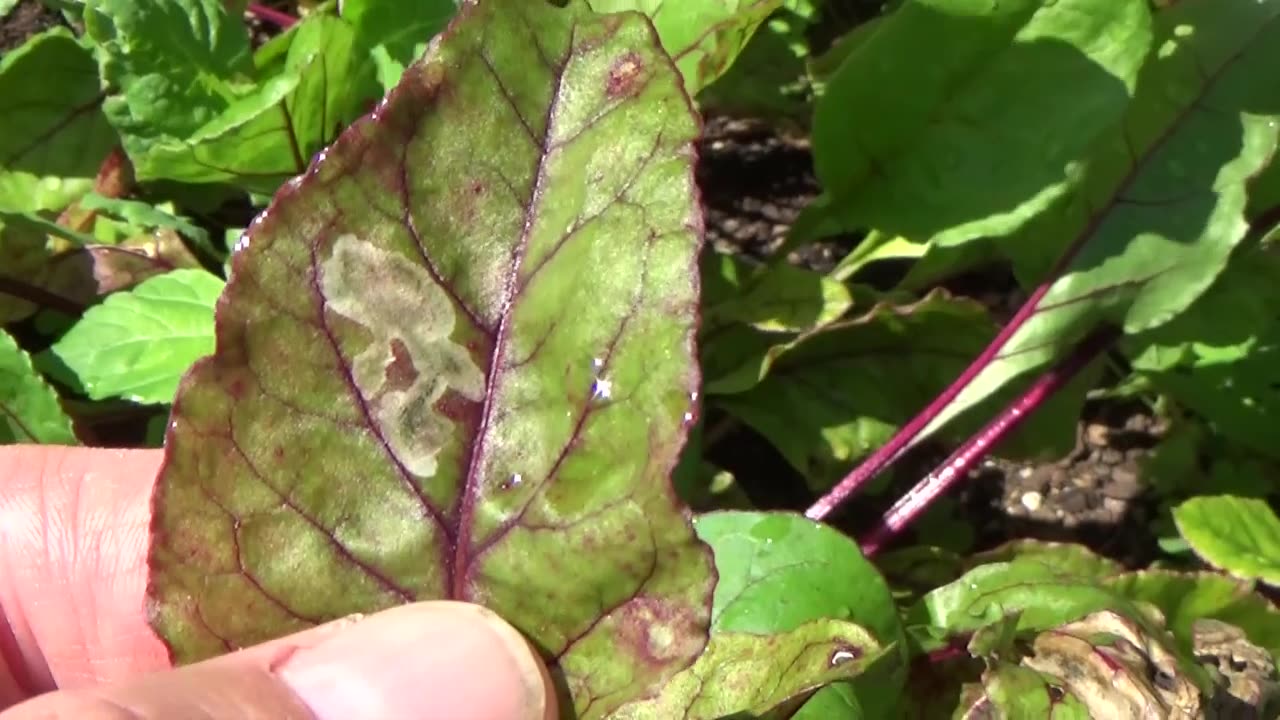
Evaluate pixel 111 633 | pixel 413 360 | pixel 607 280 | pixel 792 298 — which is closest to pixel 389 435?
pixel 413 360

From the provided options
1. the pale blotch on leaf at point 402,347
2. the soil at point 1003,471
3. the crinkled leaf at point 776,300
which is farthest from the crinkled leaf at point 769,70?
the pale blotch on leaf at point 402,347

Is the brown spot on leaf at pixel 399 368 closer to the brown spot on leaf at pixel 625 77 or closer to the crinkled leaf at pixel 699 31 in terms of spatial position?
the brown spot on leaf at pixel 625 77

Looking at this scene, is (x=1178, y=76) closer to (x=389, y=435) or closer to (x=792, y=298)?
(x=792, y=298)

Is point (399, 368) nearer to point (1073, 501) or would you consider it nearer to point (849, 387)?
point (849, 387)

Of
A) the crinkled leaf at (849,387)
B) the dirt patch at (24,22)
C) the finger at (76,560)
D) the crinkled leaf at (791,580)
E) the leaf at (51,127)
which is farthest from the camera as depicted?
the dirt patch at (24,22)

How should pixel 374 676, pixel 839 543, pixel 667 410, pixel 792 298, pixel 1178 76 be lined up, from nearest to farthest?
pixel 667 410 → pixel 374 676 → pixel 839 543 → pixel 1178 76 → pixel 792 298

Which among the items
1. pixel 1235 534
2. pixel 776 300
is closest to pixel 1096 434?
pixel 1235 534

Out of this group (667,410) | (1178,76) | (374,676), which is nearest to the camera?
(667,410)

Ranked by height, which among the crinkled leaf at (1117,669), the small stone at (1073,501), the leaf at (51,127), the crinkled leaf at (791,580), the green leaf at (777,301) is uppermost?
the leaf at (51,127)
